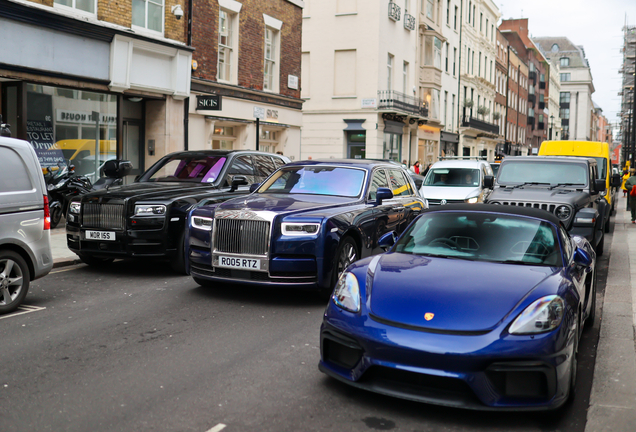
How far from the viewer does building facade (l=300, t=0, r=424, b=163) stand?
117 feet

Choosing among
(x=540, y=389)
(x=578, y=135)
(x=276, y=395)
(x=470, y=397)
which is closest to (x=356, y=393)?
(x=276, y=395)

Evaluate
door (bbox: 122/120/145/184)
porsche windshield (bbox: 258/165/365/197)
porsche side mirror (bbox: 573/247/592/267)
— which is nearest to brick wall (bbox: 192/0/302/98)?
door (bbox: 122/120/145/184)

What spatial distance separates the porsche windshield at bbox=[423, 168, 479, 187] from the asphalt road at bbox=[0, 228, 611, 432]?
11.1m

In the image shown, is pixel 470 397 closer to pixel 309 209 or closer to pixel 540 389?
pixel 540 389

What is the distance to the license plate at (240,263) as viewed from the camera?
734 cm

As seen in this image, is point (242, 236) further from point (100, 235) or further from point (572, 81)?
point (572, 81)

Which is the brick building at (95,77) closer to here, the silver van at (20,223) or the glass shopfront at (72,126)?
the glass shopfront at (72,126)

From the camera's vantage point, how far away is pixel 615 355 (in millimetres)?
5617

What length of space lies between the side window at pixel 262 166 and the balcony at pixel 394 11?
27.0 metres

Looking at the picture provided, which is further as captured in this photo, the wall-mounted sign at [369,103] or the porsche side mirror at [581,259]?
the wall-mounted sign at [369,103]

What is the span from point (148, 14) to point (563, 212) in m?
12.3

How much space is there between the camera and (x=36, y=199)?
23.5 ft

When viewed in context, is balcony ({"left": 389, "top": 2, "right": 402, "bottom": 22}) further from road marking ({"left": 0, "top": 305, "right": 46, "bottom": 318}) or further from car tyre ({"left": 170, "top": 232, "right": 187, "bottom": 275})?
road marking ({"left": 0, "top": 305, "right": 46, "bottom": 318})

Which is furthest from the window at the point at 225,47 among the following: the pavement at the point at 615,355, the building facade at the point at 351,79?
the building facade at the point at 351,79
